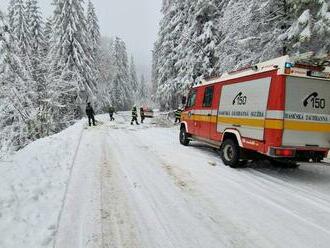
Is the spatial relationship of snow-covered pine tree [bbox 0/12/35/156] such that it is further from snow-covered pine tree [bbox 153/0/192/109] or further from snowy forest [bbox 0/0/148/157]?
snow-covered pine tree [bbox 153/0/192/109]

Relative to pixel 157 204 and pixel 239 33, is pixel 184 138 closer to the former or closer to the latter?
pixel 239 33

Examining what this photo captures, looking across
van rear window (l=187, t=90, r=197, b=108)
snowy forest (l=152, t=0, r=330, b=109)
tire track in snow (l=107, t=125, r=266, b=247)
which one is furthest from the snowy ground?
snowy forest (l=152, t=0, r=330, b=109)

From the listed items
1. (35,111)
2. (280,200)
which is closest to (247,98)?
(280,200)

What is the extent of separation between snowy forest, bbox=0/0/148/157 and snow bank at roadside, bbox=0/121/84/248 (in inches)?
128

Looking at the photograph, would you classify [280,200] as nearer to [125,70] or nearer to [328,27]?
[328,27]

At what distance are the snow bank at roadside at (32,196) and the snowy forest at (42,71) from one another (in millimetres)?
3259

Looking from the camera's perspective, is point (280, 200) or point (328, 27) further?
point (328, 27)

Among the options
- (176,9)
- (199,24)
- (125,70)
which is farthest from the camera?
(125,70)

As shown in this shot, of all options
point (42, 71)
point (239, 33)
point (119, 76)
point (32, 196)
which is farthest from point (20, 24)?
point (119, 76)

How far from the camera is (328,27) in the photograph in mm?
11602

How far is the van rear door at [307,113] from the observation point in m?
8.55

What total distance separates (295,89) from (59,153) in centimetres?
721

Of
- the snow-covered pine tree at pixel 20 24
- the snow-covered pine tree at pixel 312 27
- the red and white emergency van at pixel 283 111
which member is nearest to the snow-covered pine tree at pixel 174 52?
the snow-covered pine tree at pixel 20 24

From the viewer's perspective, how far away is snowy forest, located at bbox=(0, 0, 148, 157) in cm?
1488
